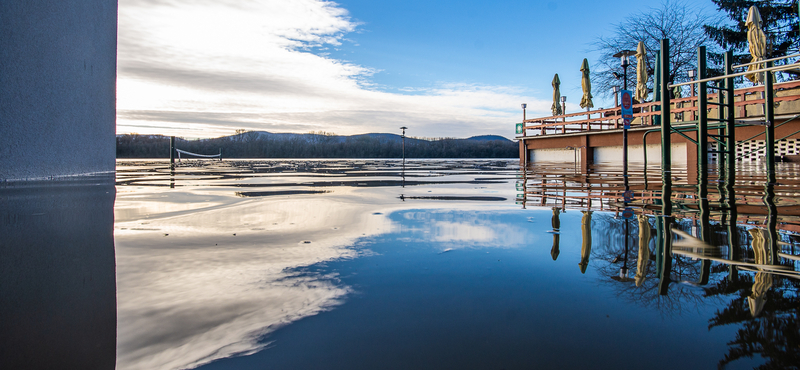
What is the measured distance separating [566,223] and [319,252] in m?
2.00

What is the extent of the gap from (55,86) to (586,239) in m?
9.79

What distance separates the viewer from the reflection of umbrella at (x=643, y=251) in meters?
1.83

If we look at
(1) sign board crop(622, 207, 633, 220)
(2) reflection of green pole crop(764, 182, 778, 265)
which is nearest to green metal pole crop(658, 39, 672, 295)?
Answer: (1) sign board crop(622, 207, 633, 220)

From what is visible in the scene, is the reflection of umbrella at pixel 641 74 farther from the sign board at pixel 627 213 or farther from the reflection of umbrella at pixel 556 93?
the sign board at pixel 627 213

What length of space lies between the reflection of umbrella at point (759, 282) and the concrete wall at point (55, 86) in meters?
9.08

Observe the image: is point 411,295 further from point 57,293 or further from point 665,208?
point 665,208

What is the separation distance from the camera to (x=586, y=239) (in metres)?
2.69

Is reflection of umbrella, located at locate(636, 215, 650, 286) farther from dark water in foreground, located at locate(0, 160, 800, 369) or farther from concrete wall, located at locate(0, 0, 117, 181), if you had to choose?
concrete wall, located at locate(0, 0, 117, 181)

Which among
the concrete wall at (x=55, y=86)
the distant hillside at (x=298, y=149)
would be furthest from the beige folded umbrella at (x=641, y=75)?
the distant hillside at (x=298, y=149)

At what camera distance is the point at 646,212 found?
12.0 ft

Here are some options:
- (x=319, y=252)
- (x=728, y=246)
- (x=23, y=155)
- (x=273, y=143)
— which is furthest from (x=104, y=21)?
(x=273, y=143)

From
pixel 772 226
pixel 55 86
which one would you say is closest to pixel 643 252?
pixel 772 226

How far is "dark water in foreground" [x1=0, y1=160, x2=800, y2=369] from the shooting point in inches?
46.1

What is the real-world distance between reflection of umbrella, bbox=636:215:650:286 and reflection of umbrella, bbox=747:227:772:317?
36 centimetres
